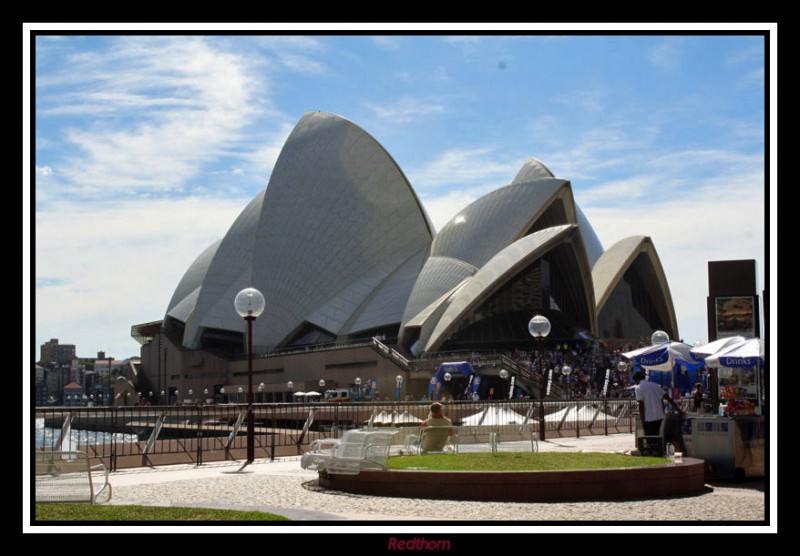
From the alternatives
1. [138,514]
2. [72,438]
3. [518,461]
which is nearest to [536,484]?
[518,461]

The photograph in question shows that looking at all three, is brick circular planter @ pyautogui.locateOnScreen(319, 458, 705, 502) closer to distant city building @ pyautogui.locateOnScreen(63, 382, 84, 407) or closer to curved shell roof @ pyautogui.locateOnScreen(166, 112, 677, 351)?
curved shell roof @ pyautogui.locateOnScreen(166, 112, 677, 351)

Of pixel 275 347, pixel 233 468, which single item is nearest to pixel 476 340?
pixel 275 347

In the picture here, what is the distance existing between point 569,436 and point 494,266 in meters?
24.8

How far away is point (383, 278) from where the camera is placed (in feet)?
198

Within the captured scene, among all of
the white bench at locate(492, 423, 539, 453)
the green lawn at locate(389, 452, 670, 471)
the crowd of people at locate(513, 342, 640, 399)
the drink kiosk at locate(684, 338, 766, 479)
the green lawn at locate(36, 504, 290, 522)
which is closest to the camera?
the green lawn at locate(36, 504, 290, 522)

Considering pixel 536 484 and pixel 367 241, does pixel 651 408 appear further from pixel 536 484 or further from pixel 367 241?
pixel 367 241

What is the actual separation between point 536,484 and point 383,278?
1958 inches

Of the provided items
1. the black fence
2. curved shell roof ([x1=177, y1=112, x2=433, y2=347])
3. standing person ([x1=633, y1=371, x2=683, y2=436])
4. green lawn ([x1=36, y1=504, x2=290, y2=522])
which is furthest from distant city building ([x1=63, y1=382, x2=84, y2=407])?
green lawn ([x1=36, y1=504, x2=290, y2=522])

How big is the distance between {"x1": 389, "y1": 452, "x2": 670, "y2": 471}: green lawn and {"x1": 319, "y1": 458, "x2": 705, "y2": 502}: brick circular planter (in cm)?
39

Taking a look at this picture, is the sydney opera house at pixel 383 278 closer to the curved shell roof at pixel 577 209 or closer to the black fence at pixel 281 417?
the curved shell roof at pixel 577 209

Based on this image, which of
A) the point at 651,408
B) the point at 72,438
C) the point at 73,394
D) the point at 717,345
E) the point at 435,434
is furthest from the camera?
the point at 73,394

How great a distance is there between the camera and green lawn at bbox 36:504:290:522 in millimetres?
8422
